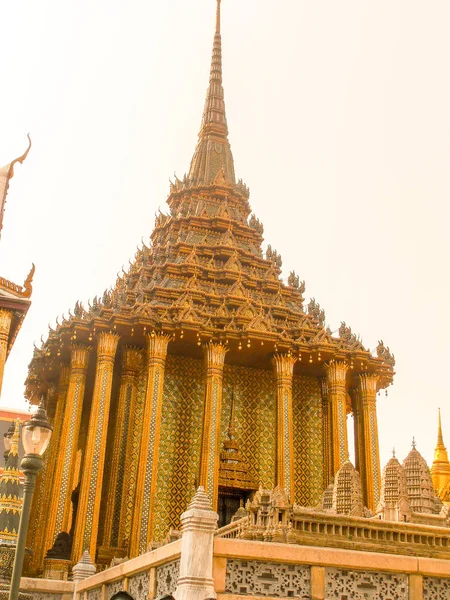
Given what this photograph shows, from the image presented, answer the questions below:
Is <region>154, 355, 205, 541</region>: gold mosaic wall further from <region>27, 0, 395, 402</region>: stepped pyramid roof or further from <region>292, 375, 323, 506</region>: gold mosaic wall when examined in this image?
<region>292, 375, 323, 506</region>: gold mosaic wall

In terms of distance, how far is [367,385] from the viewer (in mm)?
25281

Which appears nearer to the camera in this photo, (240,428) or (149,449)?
(149,449)

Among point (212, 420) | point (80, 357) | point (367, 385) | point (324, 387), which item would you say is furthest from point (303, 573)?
point (324, 387)

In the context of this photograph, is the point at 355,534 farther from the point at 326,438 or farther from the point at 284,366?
the point at 326,438

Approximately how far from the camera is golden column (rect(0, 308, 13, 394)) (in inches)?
659

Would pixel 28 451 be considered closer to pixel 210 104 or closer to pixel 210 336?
pixel 210 336

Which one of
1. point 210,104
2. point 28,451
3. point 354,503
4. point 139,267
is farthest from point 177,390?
point 28,451

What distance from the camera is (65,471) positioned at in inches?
838

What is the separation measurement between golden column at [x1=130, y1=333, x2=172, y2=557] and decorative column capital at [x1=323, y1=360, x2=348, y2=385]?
5.16 m

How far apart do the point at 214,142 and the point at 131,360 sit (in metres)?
12.2

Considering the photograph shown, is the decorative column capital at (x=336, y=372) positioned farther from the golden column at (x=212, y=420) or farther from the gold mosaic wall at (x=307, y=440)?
the golden column at (x=212, y=420)

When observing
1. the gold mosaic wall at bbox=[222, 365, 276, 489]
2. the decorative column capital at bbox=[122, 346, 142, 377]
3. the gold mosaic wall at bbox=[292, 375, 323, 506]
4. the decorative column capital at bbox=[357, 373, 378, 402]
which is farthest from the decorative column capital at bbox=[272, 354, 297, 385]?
the decorative column capital at bbox=[122, 346, 142, 377]

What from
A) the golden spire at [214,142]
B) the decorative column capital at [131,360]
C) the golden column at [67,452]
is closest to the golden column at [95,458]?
the golden column at [67,452]

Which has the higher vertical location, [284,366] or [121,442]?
[284,366]
